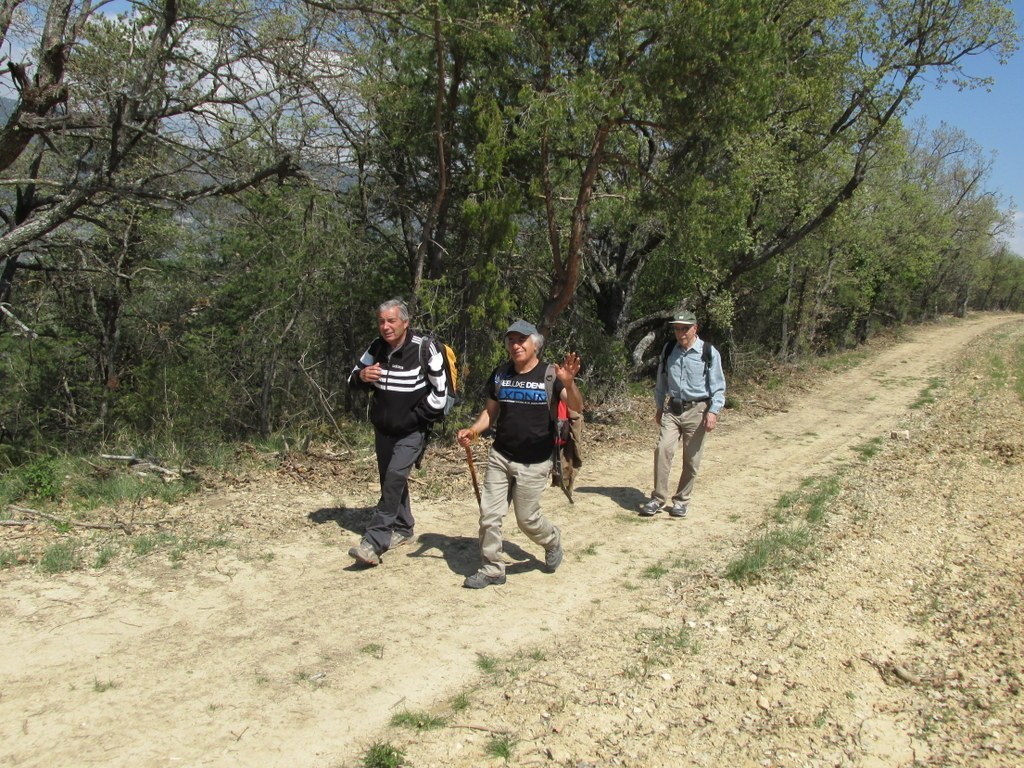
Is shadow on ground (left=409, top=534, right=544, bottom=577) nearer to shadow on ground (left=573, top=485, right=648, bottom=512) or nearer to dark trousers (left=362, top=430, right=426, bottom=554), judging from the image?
dark trousers (left=362, top=430, right=426, bottom=554)

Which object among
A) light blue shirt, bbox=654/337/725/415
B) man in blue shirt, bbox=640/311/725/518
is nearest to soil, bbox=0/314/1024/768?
man in blue shirt, bbox=640/311/725/518

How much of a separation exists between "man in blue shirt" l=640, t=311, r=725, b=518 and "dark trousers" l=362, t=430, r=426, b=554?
2.69m

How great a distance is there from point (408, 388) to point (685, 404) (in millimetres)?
2992

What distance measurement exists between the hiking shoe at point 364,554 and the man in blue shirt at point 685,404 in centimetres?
295

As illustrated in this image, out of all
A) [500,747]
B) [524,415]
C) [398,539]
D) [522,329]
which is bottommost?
[500,747]

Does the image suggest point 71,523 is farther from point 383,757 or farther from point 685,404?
point 685,404

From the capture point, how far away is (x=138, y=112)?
790 centimetres

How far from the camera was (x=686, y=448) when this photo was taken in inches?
291

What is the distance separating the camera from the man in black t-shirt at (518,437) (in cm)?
523

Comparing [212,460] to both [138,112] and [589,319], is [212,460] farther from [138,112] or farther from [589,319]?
[589,319]

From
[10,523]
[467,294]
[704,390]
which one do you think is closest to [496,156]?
[467,294]

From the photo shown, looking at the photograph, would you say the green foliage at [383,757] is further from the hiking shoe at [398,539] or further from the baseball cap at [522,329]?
the baseball cap at [522,329]

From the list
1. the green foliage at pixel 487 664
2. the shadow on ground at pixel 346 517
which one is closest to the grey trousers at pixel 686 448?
Answer: the shadow on ground at pixel 346 517

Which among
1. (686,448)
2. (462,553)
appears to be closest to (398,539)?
(462,553)
